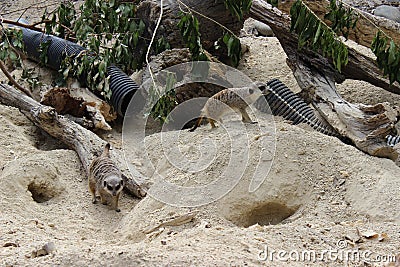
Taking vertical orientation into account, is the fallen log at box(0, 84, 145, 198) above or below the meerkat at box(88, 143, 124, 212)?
below

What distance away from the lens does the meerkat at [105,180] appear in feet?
10.3

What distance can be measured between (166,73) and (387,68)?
1.53 metres

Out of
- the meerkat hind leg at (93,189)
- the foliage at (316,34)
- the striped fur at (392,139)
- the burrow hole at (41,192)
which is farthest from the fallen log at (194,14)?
the burrow hole at (41,192)

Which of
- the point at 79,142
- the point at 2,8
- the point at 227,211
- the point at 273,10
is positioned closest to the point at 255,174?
the point at 227,211

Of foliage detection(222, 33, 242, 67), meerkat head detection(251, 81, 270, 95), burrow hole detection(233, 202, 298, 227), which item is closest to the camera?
burrow hole detection(233, 202, 298, 227)

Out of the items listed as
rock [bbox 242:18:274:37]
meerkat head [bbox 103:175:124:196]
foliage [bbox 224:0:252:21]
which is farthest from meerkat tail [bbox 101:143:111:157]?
rock [bbox 242:18:274:37]

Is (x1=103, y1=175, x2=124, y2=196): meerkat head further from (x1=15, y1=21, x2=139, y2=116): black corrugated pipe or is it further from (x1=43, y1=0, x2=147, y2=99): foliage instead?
(x1=15, y1=21, x2=139, y2=116): black corrugated pipe

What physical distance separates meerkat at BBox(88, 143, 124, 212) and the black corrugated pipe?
3.44ft

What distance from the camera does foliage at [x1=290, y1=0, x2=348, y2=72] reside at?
3697mm

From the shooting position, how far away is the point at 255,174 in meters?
2.85

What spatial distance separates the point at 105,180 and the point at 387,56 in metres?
2.01

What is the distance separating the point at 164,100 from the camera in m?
3.88

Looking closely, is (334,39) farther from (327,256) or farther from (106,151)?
(327,256)

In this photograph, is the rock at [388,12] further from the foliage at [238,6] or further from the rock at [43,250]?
the rock at [43,250]
